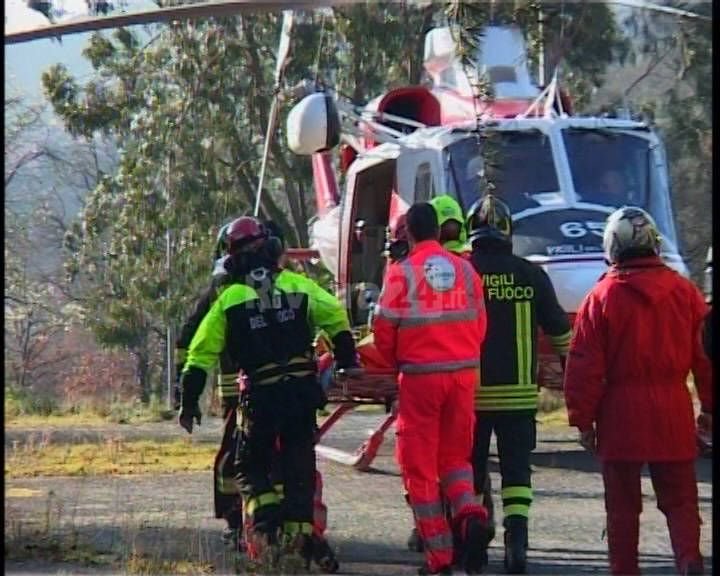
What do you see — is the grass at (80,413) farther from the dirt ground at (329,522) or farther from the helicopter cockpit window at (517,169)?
the helicopter cockpit window at (517,169)

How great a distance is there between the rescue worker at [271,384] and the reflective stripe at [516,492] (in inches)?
40.3

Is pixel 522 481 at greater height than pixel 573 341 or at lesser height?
lesser

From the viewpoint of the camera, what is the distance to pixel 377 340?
8.09 m

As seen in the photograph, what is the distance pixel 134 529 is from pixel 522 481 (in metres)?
2.46

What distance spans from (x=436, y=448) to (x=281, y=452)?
34.9 inches

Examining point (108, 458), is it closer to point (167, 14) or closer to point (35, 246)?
point (167, 14)

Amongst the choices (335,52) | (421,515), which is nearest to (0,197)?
(421,515)

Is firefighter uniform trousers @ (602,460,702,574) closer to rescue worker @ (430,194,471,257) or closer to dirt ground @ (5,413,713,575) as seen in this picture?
dirt ground @ (5,413,713,575)

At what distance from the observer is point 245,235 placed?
856 cm

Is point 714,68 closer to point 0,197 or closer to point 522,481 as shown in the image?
point 522,481

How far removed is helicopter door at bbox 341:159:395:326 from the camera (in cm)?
1398

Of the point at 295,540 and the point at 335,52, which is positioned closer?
the point at 295,540

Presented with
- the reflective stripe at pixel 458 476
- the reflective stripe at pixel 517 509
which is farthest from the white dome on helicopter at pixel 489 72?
the reflective stripe at pixel 458 476

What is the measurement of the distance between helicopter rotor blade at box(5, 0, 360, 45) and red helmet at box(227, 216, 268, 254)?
2.11m
